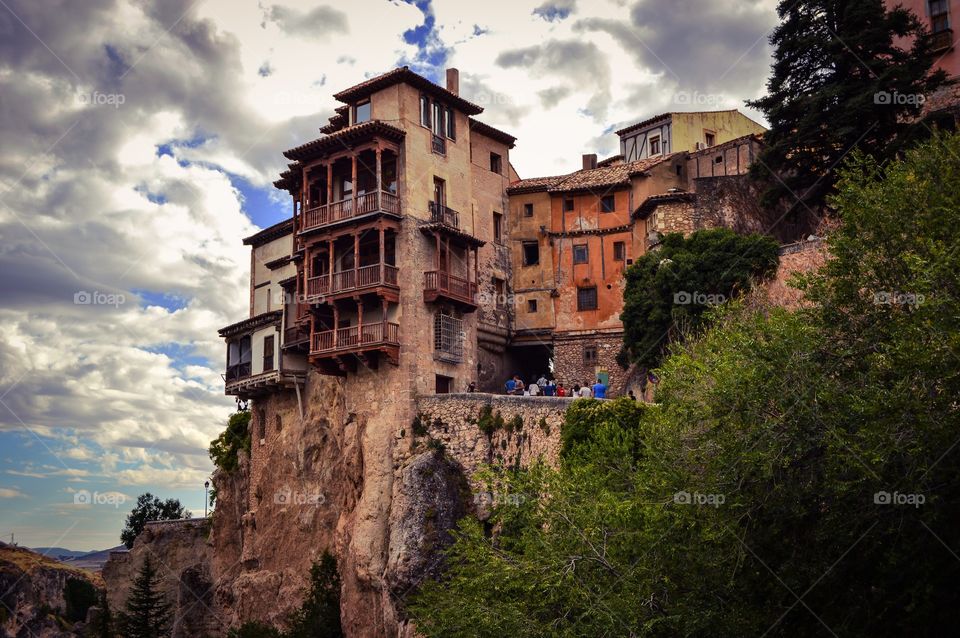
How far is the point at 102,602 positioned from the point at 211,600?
13969 mm

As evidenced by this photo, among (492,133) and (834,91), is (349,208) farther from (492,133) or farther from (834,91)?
(834,91)

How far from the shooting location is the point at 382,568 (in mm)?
43031

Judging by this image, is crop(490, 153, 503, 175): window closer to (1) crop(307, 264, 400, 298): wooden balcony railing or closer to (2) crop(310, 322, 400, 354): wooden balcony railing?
(1) crop(307, 264, 400, 298): wooden balcony railing

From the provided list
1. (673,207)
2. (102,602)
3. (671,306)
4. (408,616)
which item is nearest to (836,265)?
(671,306)

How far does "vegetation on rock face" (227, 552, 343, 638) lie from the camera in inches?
1752

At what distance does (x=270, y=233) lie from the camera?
5709cm

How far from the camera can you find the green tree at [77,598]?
8525 centimetres

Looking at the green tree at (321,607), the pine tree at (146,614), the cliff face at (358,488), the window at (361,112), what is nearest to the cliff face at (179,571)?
the pine tree at (146,614)

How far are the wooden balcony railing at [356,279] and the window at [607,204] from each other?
13265 mm

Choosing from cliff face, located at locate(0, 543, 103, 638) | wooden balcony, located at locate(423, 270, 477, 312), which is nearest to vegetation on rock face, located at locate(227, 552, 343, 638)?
wooden balcony, located at locate(423, 270, 477, 312)

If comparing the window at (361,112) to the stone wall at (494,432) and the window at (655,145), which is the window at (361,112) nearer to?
the stone wall at (494,432)

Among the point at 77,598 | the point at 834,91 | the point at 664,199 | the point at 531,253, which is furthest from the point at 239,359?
the point at 77,598

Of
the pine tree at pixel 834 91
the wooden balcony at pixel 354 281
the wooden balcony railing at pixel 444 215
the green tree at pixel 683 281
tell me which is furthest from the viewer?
the wooden balcony railing at pixel 444 215

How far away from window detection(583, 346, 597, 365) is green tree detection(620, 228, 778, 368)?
199 inches
